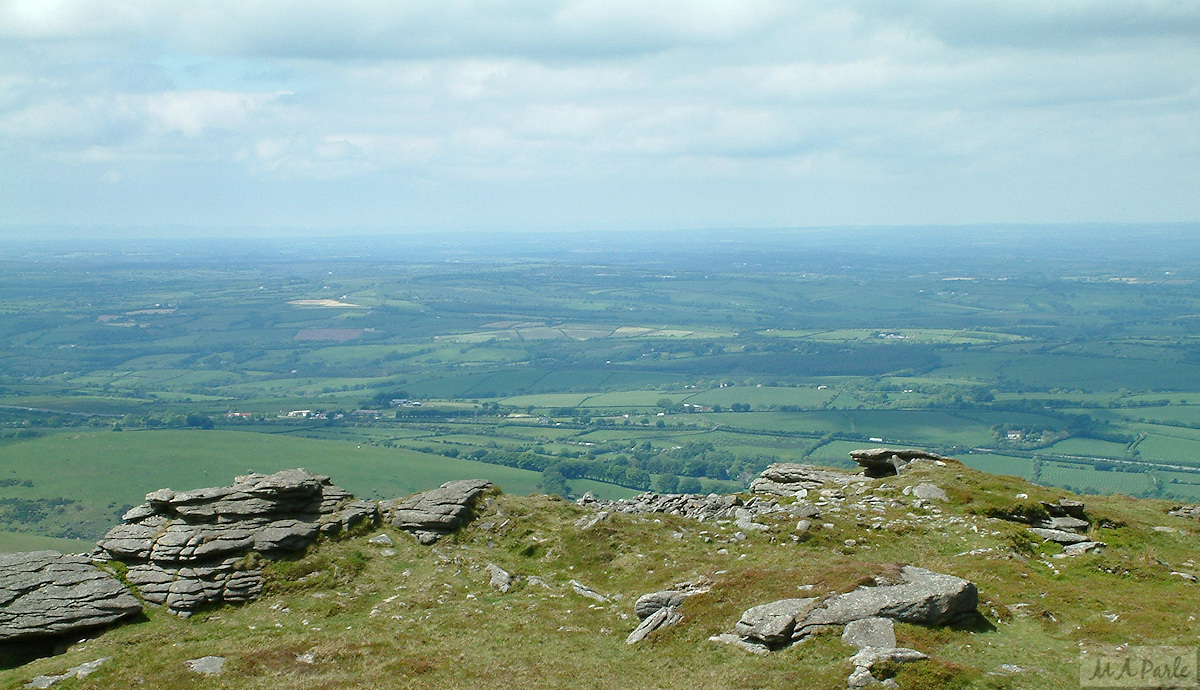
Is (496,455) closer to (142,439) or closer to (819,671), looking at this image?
(142,439)

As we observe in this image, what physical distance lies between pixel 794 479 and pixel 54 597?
3621 cm

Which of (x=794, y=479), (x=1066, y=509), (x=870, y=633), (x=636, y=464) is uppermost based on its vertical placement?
(x=870, y=633)

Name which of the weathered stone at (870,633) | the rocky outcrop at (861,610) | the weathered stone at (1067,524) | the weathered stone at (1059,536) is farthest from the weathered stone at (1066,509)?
the weathered stone at (870,633)

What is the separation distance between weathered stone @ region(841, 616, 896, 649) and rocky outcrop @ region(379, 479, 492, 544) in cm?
2081

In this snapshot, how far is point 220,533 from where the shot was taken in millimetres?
35094

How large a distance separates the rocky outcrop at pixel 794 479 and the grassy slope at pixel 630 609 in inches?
269

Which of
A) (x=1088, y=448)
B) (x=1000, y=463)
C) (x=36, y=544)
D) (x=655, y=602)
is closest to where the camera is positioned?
(x=655, y=602)

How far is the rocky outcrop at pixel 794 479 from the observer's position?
1859 inches

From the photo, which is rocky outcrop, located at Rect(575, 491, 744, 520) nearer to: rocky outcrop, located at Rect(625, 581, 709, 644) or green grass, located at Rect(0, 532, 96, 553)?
rocky outcrop, located at Rect(625, 581, 709, 644)

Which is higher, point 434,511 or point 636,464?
point 434,511

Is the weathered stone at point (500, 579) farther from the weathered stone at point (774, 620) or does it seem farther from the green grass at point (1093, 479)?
the green grass at point (1093, 479)

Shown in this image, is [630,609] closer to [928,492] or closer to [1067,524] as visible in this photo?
[928,492]

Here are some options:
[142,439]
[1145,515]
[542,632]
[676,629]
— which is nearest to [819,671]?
[676,629]

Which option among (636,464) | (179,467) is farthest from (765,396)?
(179,467)
